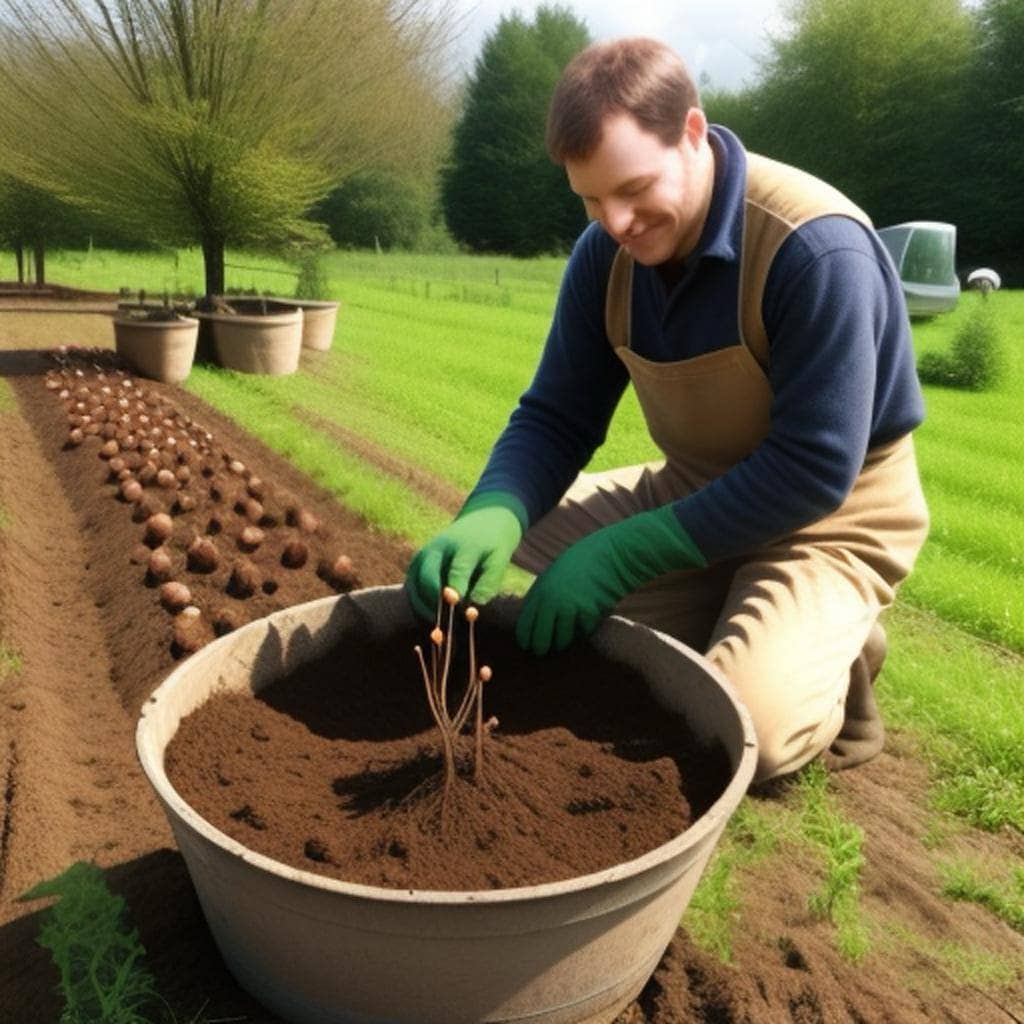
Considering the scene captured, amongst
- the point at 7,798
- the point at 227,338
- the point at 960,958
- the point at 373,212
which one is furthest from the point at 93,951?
the point at 373,212

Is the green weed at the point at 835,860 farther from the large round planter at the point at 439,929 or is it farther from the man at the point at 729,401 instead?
the large round planter at the point at 439,929

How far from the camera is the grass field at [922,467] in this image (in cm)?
270

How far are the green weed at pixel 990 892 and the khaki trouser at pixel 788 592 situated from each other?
405 mm

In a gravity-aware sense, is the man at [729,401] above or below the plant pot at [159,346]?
above

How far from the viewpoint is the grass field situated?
2.70m

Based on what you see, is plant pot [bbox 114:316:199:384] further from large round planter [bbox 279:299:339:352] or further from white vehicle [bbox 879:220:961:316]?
white vehicle [bbox 879:220:961:316]

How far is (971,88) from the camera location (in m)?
32.0

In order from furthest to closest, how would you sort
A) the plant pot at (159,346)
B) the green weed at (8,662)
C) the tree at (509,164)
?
the tree at (509,164), the plant pot at (159,346), the green weed at (8,662)

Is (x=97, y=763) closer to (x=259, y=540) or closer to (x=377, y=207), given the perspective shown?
(x=259, y=540)

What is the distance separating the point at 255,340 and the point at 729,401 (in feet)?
23.3

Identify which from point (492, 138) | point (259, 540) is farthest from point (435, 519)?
point (492, 138)

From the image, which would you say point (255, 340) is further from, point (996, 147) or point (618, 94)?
point (996, 147)

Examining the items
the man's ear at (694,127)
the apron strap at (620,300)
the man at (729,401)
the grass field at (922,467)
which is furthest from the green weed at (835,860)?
the man's ear at (694,127)

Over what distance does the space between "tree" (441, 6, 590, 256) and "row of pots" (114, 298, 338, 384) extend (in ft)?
101
